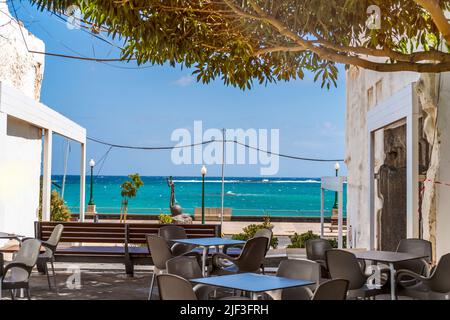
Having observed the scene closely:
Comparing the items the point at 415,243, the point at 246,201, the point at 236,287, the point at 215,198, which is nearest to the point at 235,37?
the point at 415,243

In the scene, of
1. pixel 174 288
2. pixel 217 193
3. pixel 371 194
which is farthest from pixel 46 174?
pixel 217 193

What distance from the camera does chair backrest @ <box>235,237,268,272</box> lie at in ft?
26.0

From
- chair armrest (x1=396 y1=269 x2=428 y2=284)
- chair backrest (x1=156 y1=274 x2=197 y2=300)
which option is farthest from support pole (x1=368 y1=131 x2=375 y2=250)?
chair backrest (x1=156 y1=274 x2=197 y2=300)

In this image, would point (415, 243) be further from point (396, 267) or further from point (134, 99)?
point (134, 99)

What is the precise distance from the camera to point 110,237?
10.5 meters

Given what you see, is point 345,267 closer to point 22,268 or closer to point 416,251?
point 416,251

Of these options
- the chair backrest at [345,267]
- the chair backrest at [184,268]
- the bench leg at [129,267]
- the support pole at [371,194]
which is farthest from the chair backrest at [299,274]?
the support pole at [371,194]

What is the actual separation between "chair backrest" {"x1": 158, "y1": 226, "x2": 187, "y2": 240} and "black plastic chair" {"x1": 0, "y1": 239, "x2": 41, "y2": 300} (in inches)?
108

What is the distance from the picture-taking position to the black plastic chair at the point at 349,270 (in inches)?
260

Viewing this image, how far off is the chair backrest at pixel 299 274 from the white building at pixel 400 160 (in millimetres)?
3488

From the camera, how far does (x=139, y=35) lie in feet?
24.0

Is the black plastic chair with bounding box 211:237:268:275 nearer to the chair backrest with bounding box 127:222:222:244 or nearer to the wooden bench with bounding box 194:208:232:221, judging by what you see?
the chair backrest with bounding box 127:222:222:244

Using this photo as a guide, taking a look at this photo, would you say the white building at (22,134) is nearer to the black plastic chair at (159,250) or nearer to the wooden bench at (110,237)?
the wooden bench at (110,237)

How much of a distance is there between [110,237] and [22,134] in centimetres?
358
